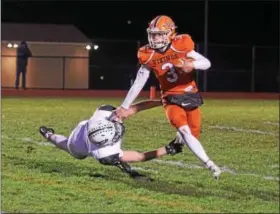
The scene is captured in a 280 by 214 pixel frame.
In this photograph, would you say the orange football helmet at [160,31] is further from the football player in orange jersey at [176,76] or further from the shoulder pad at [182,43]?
the shoulder pad at [182,43]

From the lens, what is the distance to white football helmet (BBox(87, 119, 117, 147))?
4465 millimetres

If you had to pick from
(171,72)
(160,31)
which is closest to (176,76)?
(171,72)

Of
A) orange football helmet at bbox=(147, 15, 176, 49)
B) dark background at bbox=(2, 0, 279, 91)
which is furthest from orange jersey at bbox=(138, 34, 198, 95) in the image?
dark background at bbox=(2, 0, 279, 91)

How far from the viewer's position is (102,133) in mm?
4473

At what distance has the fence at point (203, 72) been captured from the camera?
2598 cm

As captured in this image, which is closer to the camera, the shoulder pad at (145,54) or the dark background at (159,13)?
the shoulder pad at (145,54)

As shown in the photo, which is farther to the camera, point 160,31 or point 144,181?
point 144,181

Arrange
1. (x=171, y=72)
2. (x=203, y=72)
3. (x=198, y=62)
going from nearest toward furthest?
(x=198, y=62), (x=171, y=72), (x=203, y=72)

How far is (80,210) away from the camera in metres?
4.82

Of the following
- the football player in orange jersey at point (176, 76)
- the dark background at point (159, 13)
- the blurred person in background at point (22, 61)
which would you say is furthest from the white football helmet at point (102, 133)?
the dark background at point (159, 13)

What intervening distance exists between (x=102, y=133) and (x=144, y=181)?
1643 mm

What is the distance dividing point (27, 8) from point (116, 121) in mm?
40040

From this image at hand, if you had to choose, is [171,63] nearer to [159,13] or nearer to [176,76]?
[176,76]

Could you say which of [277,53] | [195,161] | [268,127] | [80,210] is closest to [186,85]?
[80,210]
